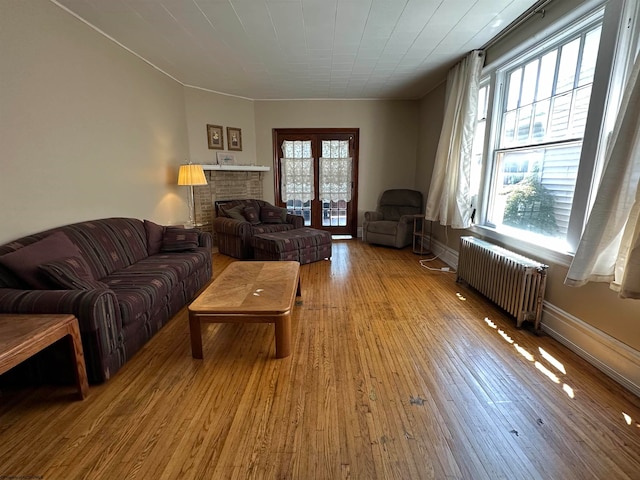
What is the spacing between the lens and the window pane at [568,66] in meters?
2.38

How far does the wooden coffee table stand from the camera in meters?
2.00

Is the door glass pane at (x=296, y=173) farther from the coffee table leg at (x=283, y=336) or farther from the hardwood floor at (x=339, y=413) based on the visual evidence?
the coffee table leg at (x=283, y=336)

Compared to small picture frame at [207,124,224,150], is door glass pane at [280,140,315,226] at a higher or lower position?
lower

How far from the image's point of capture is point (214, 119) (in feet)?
17.6

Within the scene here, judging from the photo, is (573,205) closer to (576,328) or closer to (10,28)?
(576,328)

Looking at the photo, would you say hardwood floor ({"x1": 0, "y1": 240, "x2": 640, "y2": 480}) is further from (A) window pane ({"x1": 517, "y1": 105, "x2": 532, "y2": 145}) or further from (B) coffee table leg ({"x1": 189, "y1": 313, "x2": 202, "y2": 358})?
(A) window pane ({"x1": 517, "y1": 105, "x2": 532, "y2": 145})

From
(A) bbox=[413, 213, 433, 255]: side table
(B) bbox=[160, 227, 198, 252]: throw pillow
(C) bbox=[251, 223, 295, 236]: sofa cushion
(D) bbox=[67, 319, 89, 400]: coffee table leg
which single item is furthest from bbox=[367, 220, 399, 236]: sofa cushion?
(D) bbox=[67, 319, 89, 400]: coffee table leg

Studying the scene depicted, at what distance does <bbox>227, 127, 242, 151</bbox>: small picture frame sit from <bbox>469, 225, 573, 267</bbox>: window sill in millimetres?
4353

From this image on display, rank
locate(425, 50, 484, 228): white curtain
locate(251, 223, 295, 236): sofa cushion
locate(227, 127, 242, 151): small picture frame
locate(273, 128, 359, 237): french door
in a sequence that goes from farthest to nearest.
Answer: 1. locate(273, 128, 359, 237): french door
2. locate(227, 127, 242, 151): small picture frame
3. locate(251, 223, 295, 236): sofa cushion
4. locate(425, 50, 484, 228): white curtain

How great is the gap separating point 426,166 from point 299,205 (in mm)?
2575

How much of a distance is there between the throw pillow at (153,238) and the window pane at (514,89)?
4.05 meters

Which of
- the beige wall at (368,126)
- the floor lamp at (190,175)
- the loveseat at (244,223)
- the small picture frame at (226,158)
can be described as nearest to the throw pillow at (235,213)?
the loveseat at (244,223)

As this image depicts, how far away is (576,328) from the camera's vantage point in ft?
7.29

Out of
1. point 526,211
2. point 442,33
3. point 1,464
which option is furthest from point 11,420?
point 442,33
